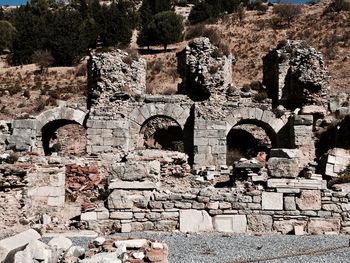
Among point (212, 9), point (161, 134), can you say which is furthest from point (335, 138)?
point (212, 9)

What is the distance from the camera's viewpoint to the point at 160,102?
19.8m

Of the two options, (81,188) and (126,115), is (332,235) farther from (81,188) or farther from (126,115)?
(126,115)

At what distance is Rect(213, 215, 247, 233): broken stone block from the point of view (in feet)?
31.7

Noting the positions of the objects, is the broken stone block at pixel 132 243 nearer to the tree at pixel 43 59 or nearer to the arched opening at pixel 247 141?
the arched opening at pixel 247 141

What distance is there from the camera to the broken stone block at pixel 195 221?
31.5 ft

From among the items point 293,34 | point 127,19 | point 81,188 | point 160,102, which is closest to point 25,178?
point 81,188

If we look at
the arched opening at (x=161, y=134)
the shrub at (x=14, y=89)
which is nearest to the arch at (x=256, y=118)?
the arched opening at (x=161, y=134)

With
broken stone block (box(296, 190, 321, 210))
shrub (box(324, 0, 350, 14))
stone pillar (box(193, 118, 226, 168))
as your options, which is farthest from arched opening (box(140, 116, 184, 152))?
shrub (box(324, 0, 350, 14))

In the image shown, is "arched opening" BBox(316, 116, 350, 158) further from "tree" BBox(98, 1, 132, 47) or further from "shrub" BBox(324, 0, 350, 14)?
"tree" BBox(98, 1, 132, 47)

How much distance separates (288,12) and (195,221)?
144 feet

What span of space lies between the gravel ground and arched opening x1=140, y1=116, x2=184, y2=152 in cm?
1396

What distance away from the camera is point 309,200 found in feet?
32.0

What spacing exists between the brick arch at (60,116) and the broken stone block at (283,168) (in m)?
9.98

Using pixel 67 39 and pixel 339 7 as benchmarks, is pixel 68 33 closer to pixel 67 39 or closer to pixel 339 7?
pixel 67 39
